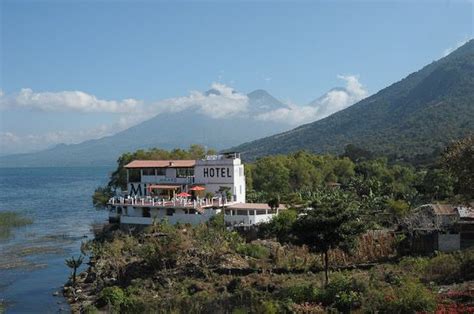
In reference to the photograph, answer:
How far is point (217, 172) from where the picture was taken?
1677 inches

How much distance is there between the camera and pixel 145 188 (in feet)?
149

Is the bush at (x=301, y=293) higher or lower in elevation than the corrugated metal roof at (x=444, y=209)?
lower

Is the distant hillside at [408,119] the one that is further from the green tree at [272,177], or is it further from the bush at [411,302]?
the bush at [411,302]

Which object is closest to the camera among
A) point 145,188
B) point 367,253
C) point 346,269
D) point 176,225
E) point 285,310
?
point 285,310

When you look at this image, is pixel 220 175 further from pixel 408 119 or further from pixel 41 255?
pixel 408 119

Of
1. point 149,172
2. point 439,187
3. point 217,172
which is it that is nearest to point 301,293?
point 217,172

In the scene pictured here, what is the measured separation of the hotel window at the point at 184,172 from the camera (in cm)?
4481

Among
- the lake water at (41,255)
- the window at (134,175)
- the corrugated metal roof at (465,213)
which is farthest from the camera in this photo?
the window at (134,175)

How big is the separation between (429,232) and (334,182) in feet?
104

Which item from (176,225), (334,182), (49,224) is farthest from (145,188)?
(334,182)

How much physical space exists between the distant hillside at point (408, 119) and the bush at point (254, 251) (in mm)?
59671

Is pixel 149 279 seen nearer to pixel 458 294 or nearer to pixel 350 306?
pixel 350 306

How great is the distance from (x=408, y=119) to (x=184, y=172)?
91521mm

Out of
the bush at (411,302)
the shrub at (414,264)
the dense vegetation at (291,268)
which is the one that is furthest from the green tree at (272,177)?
the bush at (411,302)
